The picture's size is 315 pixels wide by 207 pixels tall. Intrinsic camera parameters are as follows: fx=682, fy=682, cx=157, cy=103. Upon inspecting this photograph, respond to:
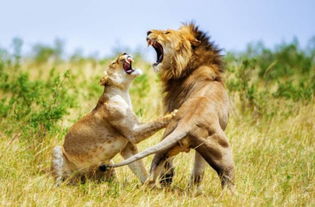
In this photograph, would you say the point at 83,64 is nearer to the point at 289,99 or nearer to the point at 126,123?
the point at 289,99

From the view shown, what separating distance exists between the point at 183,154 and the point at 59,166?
159 centimetres

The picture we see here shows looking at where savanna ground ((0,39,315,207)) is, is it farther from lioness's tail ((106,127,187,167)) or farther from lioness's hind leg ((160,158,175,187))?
lioness's tail ((106,127,187,167))

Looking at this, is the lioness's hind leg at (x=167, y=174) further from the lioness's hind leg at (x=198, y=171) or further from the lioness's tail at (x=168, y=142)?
the lioness's tail at (x=168, y=142)

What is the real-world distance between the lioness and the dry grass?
20 cm

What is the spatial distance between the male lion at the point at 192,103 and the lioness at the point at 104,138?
1.30 feet

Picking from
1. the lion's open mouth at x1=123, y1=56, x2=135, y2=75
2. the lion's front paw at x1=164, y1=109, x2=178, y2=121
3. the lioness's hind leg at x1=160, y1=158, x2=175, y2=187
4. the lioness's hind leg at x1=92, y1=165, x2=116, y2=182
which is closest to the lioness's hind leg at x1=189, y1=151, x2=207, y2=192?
the lioness's hind leg at x1=160, y1=158, x2=175, y2=187

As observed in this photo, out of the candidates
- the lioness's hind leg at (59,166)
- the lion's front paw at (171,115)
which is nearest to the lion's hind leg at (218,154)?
the lion's front paw at (171,115)

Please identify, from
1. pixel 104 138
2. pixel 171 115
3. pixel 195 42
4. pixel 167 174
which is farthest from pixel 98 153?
pixel 195 42

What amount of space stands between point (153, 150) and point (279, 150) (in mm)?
2686

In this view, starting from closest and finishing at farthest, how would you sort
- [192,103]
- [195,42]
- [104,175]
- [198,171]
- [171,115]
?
[192,103]
[171,115]
[198,171]
[104,175]
[195,42]

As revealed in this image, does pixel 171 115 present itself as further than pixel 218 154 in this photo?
Yes

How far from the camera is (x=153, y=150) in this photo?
5.57m

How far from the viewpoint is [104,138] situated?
6406mm

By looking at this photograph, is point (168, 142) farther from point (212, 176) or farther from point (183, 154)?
point (183, 154)
